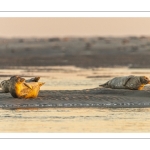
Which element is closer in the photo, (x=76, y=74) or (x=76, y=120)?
(x=76, y=120)

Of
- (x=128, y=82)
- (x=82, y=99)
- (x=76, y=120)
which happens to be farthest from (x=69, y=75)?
(x=76, y=120)

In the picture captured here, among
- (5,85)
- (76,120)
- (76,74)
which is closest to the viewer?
(76,120)

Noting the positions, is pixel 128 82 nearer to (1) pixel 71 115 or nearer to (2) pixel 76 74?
(2) pixel 76 74

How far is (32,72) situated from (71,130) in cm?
346

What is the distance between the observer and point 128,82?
18094 mm

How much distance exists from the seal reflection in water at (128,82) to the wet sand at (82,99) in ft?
0.56

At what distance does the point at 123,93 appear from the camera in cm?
1769

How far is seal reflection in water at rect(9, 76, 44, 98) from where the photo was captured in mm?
16844

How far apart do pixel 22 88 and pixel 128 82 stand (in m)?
2.50

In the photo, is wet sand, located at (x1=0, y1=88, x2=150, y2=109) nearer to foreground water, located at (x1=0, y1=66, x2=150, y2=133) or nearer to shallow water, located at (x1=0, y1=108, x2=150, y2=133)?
foreground water, located at (x1=0, y1=66, x2=150, y2=133)

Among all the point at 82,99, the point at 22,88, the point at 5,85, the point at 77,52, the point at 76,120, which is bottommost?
the point at 76,120
